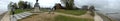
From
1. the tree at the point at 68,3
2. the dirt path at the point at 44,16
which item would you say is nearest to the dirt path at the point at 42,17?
the dirt path at the point at 44,16

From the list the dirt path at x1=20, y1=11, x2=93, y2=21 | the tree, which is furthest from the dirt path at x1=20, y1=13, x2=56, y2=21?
the tree

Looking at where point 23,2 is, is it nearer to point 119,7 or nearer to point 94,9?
point 94,9

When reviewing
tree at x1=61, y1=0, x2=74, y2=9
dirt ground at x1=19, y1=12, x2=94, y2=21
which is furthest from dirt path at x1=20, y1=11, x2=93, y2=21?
tree at x1=61, y1=0, x2=74, y2=9

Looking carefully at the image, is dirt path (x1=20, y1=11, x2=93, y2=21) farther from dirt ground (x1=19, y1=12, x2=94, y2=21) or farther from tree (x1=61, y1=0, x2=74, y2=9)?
tree (x1=61, y1=0, x2=74, y2=9)

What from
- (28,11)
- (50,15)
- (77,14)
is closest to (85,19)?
(77,14)

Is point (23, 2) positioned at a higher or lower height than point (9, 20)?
higher

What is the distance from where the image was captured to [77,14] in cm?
544

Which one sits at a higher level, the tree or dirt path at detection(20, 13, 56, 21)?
the tree

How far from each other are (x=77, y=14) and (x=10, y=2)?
1347mm

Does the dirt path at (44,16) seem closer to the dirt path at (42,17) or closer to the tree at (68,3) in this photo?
the dirt path at (42,17)

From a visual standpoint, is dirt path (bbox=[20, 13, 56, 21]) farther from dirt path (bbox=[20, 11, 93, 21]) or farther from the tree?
the tree

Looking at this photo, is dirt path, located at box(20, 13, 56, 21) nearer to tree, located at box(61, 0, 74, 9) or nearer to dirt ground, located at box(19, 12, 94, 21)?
dirt ground, located at box(19, 12, 94, 21)

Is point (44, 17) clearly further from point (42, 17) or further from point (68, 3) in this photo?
point (68, 3)

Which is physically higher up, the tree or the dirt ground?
the tree
